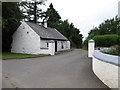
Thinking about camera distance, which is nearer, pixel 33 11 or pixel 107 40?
pixel 107 40

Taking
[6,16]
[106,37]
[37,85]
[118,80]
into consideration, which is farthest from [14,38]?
[118,80]

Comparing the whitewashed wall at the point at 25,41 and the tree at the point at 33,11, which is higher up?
the tree at the point at 33,11

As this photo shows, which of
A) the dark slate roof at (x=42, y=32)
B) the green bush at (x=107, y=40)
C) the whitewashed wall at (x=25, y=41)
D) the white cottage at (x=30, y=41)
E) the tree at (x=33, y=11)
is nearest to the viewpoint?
the green bush at (x=107, y=40)

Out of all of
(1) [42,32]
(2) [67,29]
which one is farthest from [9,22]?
(2) [67,29]

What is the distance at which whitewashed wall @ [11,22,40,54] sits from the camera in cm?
1956

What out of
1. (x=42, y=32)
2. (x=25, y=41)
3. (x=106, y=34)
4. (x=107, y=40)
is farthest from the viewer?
(x=106, y=34)

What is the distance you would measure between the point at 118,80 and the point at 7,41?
21305mm

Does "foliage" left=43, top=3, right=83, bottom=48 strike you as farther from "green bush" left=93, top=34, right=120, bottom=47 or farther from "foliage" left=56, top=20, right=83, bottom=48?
"green bush" left=93, top=34, right=120, bottom=47

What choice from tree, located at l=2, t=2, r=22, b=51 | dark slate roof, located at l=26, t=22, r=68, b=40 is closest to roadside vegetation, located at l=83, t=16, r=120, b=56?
dark slate roof, located at l=26, t=22, r=68, b=40

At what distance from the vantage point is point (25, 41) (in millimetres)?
20859

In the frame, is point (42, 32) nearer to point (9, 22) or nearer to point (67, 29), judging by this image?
point (9, 22)

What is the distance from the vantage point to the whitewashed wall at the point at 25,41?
19.6 m

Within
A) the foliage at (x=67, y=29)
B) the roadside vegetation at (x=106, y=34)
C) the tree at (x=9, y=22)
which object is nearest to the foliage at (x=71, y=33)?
the foliage at (x=67, y=29)

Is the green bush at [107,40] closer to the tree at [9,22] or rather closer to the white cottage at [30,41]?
the white cottage at [30,41]
